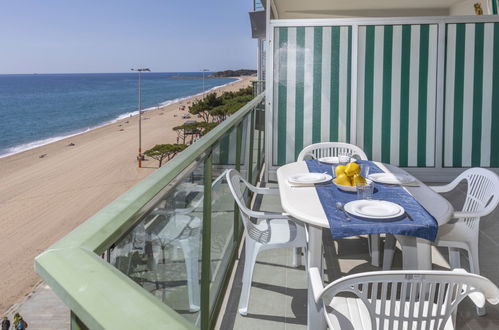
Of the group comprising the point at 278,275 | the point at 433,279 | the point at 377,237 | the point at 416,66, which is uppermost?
the point at 416,66

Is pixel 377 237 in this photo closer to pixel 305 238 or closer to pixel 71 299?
pixel 305 238

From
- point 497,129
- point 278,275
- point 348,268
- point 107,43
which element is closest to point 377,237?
point 348,268

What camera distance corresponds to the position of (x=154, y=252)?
131cm

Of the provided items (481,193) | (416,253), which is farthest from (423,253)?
(481,193)

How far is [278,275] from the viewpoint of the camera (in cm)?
310

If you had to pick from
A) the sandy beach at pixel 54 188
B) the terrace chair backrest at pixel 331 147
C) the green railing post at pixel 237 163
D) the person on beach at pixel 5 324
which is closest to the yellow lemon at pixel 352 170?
the green railing post at pixel 237 163

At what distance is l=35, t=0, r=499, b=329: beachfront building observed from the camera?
76cm

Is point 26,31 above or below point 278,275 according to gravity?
above

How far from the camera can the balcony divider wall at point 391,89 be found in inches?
216

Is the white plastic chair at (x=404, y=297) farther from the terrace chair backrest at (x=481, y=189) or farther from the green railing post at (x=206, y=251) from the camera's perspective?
the terrace chair backrest at (x=481, y=189)

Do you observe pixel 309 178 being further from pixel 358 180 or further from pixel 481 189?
pixel 481 189

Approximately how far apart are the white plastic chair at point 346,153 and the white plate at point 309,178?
2.06 ft

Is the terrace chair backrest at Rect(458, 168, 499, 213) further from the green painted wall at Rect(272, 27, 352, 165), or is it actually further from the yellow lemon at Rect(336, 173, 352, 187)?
the green painted wall at Rect(272, 27, 352, 165)

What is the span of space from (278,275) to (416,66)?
3527mm
